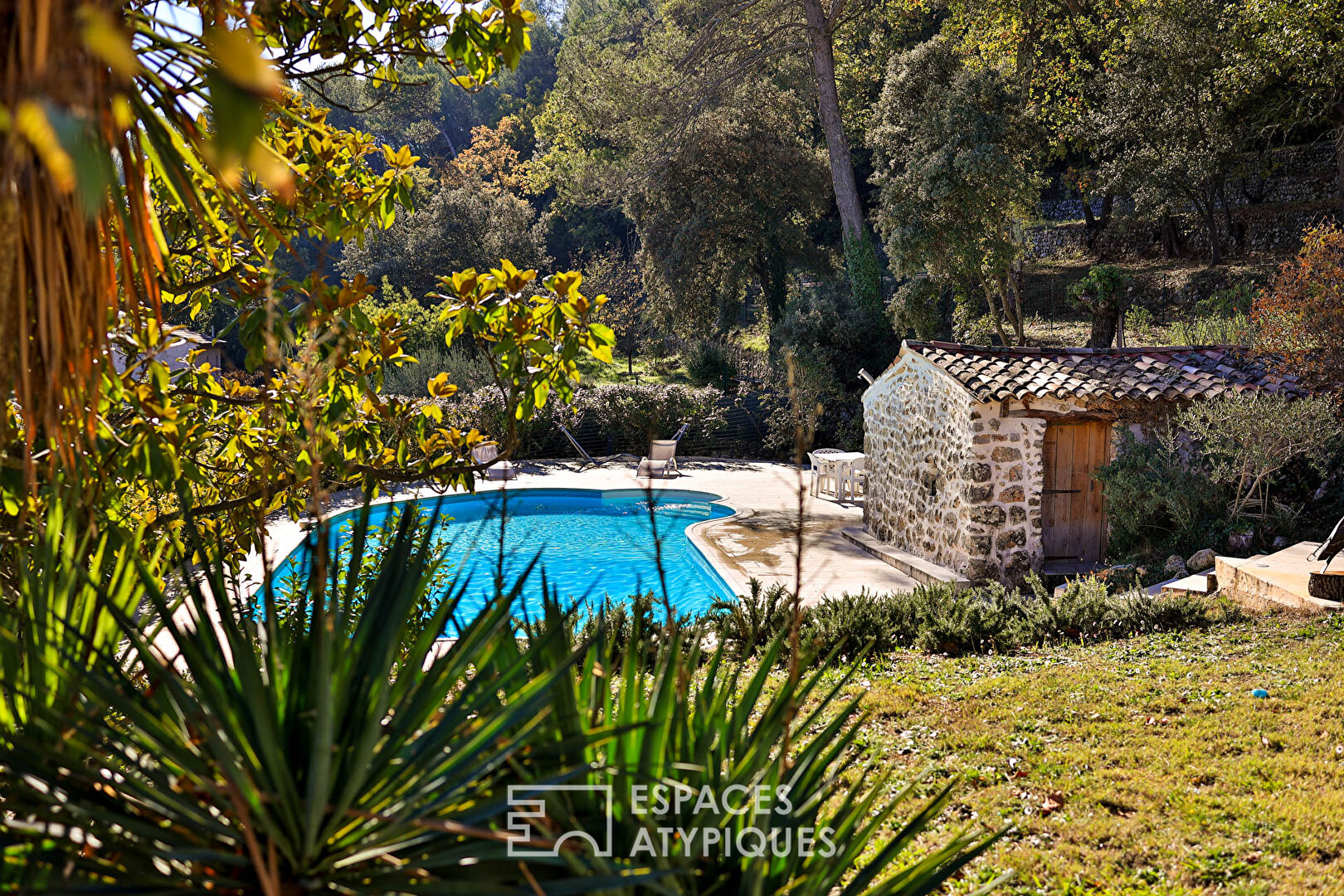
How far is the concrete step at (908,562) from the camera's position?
10.2 metres

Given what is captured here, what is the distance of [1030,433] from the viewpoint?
10.4 m

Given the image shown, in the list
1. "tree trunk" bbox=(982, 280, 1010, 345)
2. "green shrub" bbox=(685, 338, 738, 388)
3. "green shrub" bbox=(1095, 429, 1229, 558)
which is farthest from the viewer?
"green shrub" bbox=(685, 338, 738, 388)

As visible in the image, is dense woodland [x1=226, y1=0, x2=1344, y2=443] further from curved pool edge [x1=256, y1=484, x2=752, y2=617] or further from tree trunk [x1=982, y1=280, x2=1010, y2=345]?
curved pool edge [x1=256, y1=484, x2=752, y2=617]

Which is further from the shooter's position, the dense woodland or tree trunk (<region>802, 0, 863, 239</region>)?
tree trunk (<region>802, 0, 863, 239</region>)

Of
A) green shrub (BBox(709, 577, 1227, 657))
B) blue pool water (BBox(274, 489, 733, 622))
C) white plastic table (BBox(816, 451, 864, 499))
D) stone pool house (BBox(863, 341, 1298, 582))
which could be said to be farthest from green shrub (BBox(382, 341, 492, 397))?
green shrub (BBox(709, 577, 1227, 657))

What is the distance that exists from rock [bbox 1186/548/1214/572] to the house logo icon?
9177 mm

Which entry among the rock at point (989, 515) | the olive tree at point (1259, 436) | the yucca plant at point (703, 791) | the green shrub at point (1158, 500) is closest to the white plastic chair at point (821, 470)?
the rock at point (989, 515)

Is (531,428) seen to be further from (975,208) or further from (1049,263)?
(1049,263)

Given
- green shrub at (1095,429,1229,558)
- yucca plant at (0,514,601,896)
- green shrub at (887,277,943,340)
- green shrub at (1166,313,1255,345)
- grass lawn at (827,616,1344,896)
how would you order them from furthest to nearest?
green shrub at (887,277,943,340)
green shrub at (1166,313,1255,345)
green shrub at (1095,429,1229,558)
grass lawn at (827,616,1344,896)
yucca plant at (0,514,601,896)

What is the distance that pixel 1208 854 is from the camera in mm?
3574

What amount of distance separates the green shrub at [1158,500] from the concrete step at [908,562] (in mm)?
1904

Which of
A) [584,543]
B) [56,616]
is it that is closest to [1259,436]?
[584,543]

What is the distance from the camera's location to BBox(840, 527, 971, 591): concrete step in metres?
10.2

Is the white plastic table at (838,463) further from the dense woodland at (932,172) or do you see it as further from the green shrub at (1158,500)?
the green shrub at (1158,500)
